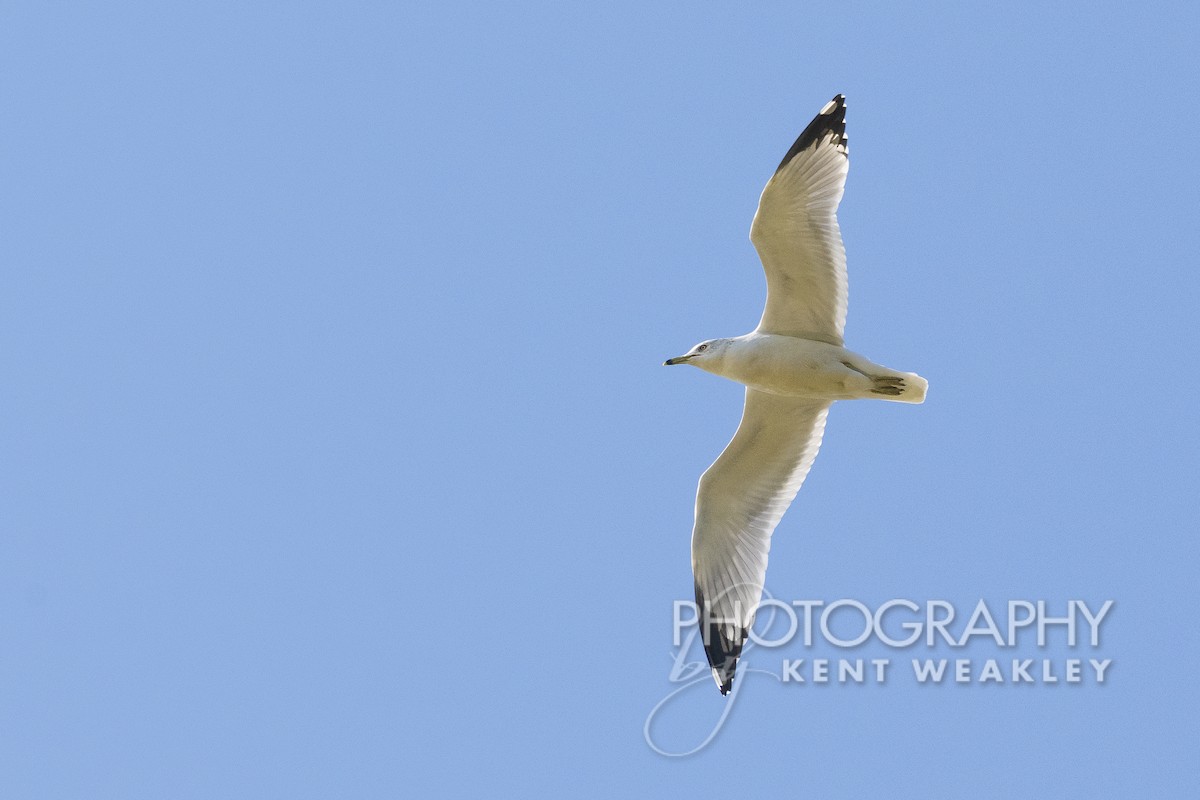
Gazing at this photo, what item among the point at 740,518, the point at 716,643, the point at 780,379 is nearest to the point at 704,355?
the point at 780,379

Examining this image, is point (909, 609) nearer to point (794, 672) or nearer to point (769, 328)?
point (794, 672)

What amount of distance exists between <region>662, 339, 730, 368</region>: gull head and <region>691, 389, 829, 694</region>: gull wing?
0.73 metres

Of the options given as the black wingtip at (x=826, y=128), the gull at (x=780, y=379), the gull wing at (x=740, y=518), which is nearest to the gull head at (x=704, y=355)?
the gull at (x=780, y=379)

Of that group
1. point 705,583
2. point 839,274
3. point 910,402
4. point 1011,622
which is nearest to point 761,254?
point 839,274

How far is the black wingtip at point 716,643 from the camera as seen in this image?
1305cm

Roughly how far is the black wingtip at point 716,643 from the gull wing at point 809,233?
2.35 metres

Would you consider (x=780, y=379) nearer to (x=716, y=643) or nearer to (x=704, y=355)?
(x=704, y=355)

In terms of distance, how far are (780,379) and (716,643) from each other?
2.27 m

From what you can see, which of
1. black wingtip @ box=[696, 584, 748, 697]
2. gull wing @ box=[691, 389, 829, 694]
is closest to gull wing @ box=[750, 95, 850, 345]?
gull wing @ box=[691, 389, 829, 694]

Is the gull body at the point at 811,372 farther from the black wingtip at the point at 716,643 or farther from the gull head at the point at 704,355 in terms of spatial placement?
the black wingtip at the point at 716,643

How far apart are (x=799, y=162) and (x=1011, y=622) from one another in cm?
397

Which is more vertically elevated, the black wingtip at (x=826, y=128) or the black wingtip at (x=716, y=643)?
the black wingtip at (x=826, y=128)

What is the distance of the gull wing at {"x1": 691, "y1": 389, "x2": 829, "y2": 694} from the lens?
13.1 metres

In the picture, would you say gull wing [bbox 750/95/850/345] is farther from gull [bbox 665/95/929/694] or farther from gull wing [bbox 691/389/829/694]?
gull wing [bbox 691/389/829/694]
